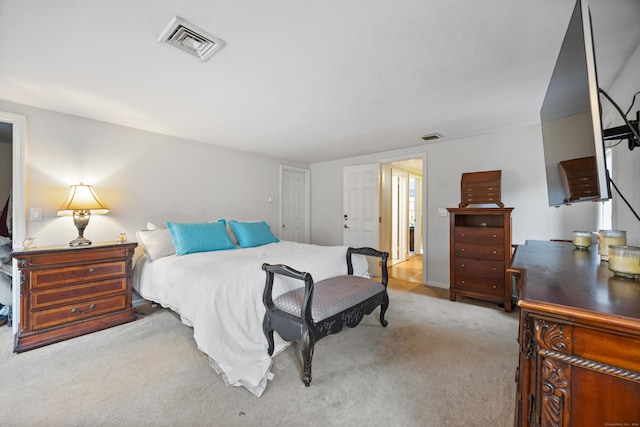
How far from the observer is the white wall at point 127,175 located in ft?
9.04

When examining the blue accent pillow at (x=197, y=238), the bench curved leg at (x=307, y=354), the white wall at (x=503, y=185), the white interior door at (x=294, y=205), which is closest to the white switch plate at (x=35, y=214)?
the blue accent pillow at (x=197, y=238)

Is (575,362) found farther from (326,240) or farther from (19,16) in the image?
(326,240)

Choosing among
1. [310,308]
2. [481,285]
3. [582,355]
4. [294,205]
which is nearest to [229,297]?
[310,308]

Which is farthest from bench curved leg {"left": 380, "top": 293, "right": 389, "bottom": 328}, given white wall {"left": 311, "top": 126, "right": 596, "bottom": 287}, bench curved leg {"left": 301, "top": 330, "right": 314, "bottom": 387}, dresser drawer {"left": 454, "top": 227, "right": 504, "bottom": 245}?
white wall {"left": 311, "top": 126, "right": 596, "bottom": 287}

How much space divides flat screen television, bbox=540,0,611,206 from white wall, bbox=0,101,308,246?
4.01 metres

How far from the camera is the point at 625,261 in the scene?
0.93 m

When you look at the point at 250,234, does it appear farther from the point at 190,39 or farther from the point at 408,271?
the point at 408,271

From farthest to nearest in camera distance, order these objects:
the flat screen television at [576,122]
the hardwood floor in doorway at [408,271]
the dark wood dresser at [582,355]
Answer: the hardwood floor in doorway at [408,271] → the flat screen television at [576,122] → the dark wood dresser at [582,355]

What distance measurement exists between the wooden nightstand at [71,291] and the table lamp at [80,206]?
26 cm

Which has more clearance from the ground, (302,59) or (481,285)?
(302,59)

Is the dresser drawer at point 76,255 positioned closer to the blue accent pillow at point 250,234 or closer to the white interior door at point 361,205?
the blue accent pillow at point 250,234

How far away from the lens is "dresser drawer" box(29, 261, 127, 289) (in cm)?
232

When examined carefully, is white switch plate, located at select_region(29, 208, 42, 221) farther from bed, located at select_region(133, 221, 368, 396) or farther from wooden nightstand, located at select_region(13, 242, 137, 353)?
bed, located at select_region(133, 221, 368, 396)

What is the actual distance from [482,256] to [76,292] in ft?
14.6
